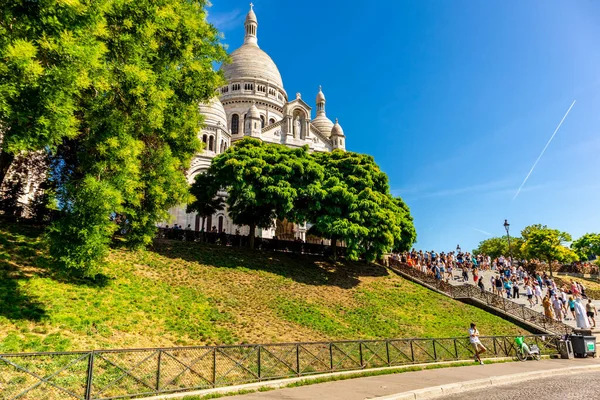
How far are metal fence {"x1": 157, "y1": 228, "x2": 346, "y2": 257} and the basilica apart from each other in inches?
419

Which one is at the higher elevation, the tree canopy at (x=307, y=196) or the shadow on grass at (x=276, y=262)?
the tree canopy at (x=307, y=196)

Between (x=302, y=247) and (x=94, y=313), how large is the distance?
19019 millimetres

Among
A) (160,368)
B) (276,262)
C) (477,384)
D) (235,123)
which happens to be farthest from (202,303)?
(235,123)

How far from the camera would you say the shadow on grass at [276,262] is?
21.5m

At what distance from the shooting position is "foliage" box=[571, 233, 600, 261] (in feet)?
180

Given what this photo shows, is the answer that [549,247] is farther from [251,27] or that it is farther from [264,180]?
[251,27]

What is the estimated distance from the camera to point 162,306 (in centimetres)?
1420

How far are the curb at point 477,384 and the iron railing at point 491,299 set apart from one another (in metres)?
6.69

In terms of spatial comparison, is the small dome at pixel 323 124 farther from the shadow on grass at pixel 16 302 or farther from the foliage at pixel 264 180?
Answer: the shadow on grass at pixel 16 302

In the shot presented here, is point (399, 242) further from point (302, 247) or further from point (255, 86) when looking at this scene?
point (255, 86)

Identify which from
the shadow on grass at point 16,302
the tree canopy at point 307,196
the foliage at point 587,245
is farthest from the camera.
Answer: the foliage at point 587,245

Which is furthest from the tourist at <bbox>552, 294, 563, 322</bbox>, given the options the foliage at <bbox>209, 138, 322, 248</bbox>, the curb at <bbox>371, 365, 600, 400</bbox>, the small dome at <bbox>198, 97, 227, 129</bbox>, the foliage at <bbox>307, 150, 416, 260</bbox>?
the small dome at <bbox>198, 97, 227, 129</bbox>

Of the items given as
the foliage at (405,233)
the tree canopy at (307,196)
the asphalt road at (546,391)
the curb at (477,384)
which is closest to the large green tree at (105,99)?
the tree canopy at (307,196)

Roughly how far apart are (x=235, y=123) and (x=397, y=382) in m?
53.8
